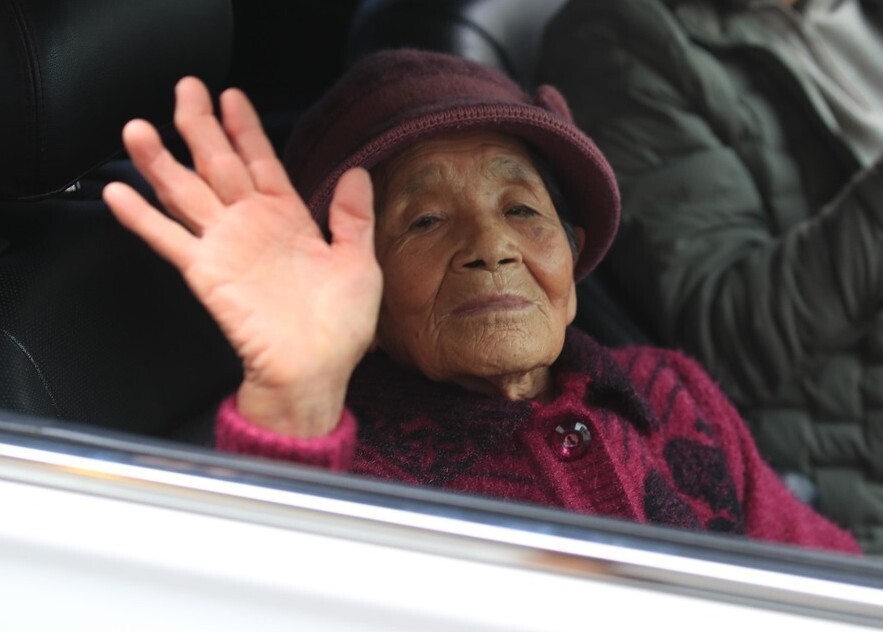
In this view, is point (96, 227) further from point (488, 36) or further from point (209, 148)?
point (488, 36)

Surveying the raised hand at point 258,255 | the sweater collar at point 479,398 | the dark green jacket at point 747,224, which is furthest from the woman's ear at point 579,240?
the raised hand at point 258,255

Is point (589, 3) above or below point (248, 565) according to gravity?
below

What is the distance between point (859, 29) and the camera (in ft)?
7.95

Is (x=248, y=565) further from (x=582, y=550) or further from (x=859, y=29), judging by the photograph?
(x=859, y=29)

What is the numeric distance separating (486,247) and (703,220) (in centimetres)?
83

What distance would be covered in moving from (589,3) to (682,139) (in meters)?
0.28

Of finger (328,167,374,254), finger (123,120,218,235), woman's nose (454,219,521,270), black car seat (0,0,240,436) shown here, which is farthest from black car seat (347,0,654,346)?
finger (123,120,218,235)

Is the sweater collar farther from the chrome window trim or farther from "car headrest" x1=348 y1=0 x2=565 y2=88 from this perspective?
"car headrest" x1=348 y1=0 x2=565 y2=88

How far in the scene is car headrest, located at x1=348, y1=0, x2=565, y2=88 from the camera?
2.05 metres

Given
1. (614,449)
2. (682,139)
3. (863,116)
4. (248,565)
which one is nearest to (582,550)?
(248,565)

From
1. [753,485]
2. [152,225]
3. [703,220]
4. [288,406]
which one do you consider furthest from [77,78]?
[703,220]

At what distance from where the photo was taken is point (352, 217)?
1.15 meters

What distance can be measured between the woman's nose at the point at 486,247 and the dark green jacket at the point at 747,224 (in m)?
0.56

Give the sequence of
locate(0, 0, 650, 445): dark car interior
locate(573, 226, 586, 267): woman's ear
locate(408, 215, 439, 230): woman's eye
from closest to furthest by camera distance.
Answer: locate(0, 0, 650, 445): dark car interior → locate(408, 215, 439, 230): woman's eye → locate(573, 226, 586, 267): woman's ear
